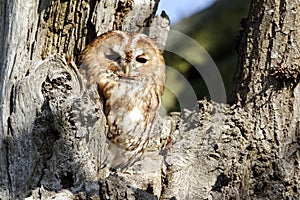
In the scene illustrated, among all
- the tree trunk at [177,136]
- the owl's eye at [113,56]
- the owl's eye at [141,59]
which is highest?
the owl's eye at [141,59]

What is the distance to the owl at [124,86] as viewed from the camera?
128 inches

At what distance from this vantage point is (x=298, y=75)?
2646 millimetres

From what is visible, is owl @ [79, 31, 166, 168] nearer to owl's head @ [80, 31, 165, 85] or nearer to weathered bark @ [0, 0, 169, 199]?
owl's head @ [80, 31, 165, 85]

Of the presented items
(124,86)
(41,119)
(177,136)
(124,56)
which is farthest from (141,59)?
(41,119)

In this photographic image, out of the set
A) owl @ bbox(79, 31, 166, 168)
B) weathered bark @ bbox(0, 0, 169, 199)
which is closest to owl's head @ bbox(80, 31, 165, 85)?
owl @ bbox(79, 31, 166, 168)

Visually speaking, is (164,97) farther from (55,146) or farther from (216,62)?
(55,146)

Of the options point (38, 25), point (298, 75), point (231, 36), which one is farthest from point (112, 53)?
point (298, 75)

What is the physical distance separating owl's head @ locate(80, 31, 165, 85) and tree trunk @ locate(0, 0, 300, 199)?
0.37 meters

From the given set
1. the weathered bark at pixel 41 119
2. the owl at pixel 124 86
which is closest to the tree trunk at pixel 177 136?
the weathered bark at pixel 41 119

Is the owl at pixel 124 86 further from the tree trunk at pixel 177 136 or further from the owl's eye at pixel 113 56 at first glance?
the tree trunk at pixel 177 136

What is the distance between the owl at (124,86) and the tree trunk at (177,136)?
0.35 meters

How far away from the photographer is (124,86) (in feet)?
11.0

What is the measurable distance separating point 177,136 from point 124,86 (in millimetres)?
468

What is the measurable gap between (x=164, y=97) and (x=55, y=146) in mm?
1453
